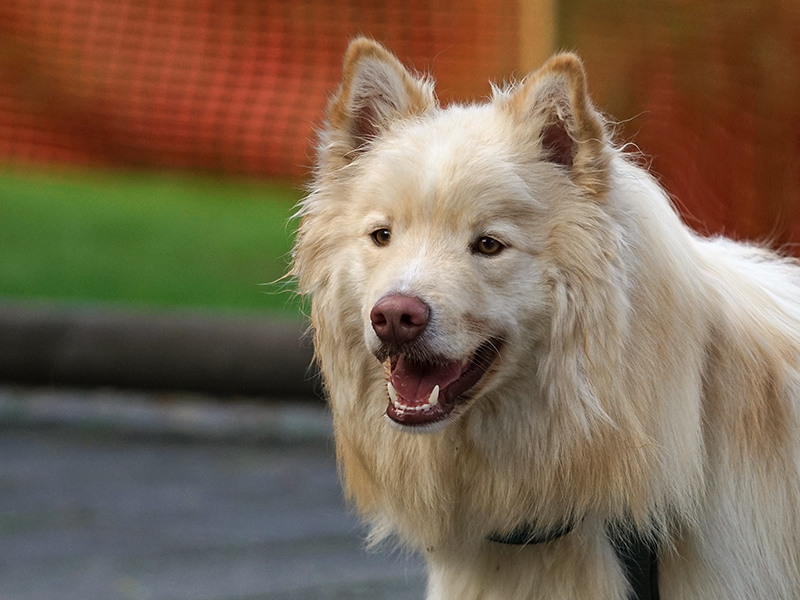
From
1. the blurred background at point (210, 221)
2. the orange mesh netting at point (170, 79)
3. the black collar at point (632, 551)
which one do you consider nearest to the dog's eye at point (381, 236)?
the blurred background at point (210, 221)

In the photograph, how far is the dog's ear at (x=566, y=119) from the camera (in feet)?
10.1

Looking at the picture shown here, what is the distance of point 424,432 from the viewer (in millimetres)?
3070

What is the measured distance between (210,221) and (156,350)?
401 cm

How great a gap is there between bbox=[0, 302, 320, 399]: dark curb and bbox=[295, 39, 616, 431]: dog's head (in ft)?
17.7

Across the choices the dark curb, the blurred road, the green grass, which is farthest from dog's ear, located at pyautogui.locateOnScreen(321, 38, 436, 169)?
the green grass

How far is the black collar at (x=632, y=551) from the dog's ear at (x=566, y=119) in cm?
103

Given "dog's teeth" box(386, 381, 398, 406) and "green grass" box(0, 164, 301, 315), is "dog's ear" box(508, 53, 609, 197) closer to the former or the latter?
"dog's teeth" box(386, 381, 398, 406)

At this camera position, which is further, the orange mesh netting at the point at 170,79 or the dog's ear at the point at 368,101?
the orange mesh netting at the point at 170,79

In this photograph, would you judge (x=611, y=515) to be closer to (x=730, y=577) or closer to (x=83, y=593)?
(x=730, y=577)

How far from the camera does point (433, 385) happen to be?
3.13 metres

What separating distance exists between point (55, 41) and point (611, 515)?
11864mm

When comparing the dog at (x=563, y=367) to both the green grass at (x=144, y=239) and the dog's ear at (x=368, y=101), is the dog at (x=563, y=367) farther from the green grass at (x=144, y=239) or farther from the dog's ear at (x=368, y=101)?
the green grass at (x=144, y=239)

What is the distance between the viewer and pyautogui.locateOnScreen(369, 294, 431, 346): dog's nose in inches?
116

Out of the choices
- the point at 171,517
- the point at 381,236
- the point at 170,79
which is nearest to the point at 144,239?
the point at 170,79
